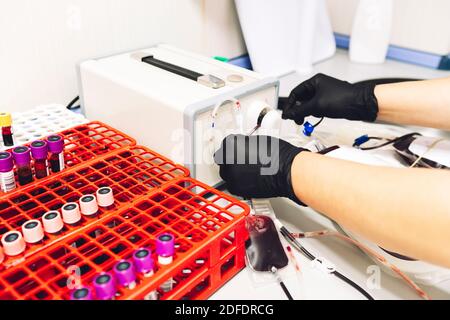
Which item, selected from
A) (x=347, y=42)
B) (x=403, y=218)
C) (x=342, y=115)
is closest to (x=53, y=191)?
(x=403, y=218)

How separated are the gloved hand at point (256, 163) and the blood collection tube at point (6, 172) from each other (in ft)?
1.14

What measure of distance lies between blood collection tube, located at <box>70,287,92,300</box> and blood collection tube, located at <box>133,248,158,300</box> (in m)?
0.06

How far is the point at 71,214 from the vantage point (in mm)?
584

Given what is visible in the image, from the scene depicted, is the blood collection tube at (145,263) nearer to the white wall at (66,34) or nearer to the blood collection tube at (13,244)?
the blood collection tube at (13,244)

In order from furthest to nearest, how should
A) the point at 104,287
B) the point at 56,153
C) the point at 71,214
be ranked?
the point at 56,153 < the point at 71,214 < the point at 104,287

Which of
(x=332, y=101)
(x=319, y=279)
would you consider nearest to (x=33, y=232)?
(x=319, y=279)

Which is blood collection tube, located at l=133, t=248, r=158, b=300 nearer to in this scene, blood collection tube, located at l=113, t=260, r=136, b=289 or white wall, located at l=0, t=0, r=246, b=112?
blood collection tube, located at l=113, t=260, r=136, b=289

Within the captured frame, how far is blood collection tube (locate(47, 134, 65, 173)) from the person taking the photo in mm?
687

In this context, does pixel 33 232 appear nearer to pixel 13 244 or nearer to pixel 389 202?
pixel 13 244

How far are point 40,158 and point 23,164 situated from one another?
0.03 meters

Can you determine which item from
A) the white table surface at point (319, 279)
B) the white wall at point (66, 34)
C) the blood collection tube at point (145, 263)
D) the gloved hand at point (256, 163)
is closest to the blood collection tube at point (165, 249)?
the blood collection tube at point (145, 263)
